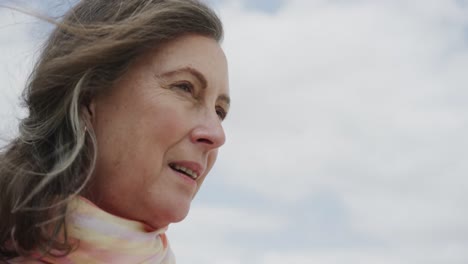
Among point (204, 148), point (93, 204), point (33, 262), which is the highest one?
point (204, 148)

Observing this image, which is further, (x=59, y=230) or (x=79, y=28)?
(x=79, y=28)

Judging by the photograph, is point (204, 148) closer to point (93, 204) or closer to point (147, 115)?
point (147, 115)

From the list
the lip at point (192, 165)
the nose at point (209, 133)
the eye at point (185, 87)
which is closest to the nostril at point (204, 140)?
the nose at point (209, 133)

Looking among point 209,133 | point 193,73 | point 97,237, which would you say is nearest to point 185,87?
point 193,73

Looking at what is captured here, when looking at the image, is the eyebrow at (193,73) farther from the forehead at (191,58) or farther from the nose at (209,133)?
the nose at (209,133)

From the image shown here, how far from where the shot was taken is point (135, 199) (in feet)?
12.1

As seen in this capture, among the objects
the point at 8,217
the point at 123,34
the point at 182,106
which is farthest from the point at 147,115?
the point at 8,217

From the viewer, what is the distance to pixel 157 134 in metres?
3.63

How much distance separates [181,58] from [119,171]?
23.7 inches

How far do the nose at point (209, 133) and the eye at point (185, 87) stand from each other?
0.14 metres

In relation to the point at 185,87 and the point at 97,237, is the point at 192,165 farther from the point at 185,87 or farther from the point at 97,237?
the point at 97,237

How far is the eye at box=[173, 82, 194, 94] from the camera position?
12.4 ft

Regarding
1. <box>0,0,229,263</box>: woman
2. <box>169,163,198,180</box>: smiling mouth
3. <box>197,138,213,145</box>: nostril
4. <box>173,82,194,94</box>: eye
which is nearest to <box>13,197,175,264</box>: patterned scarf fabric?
<box>0,0,229,263</box>: woman

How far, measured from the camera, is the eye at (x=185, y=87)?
149 inches
